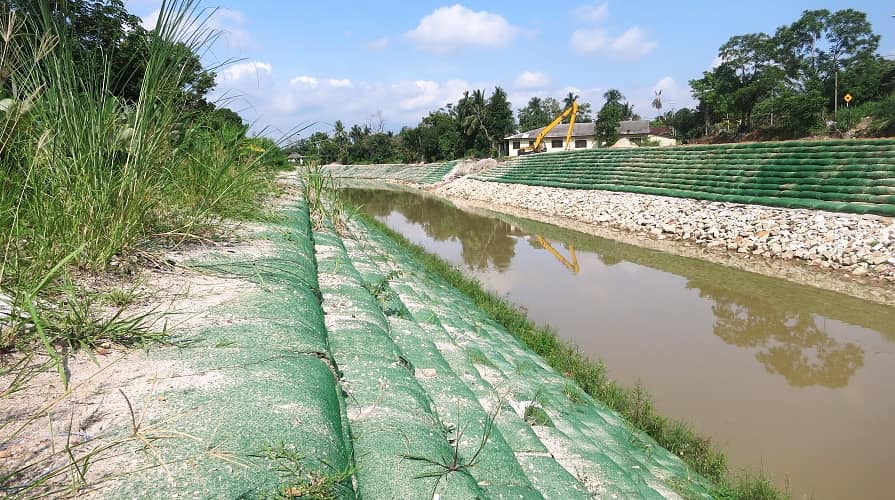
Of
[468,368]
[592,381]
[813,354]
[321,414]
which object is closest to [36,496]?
[321,414]

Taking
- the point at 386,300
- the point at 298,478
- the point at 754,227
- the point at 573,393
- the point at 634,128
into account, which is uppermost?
the point at 634,128

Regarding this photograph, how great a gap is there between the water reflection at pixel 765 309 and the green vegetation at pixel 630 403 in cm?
190

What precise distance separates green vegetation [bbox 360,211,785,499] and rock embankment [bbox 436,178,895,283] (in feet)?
20.5

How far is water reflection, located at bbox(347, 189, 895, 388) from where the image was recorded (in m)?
5.43

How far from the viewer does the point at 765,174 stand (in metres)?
13.1

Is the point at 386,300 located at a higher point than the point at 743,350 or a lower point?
higher

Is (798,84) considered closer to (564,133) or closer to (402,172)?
(564,133)

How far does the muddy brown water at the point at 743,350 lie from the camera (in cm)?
376

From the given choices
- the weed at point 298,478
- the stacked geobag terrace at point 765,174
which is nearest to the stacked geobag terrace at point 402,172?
the stacked geobag terrace at point 765,174

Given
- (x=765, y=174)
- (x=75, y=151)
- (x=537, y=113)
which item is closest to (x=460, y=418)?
(x=75, y=151)

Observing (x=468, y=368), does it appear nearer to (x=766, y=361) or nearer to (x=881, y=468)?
(x=881, y=468)

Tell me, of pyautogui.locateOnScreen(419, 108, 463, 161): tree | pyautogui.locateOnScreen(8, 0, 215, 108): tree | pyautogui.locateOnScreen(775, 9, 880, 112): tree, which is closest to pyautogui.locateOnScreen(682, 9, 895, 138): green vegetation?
pyautogui.locateOnScreen(775, 9, 880, 112): tree

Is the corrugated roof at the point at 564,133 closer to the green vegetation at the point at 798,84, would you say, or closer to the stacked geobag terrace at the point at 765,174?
the green vegetation at the point at 798,84

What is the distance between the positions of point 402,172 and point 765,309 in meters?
36.4
